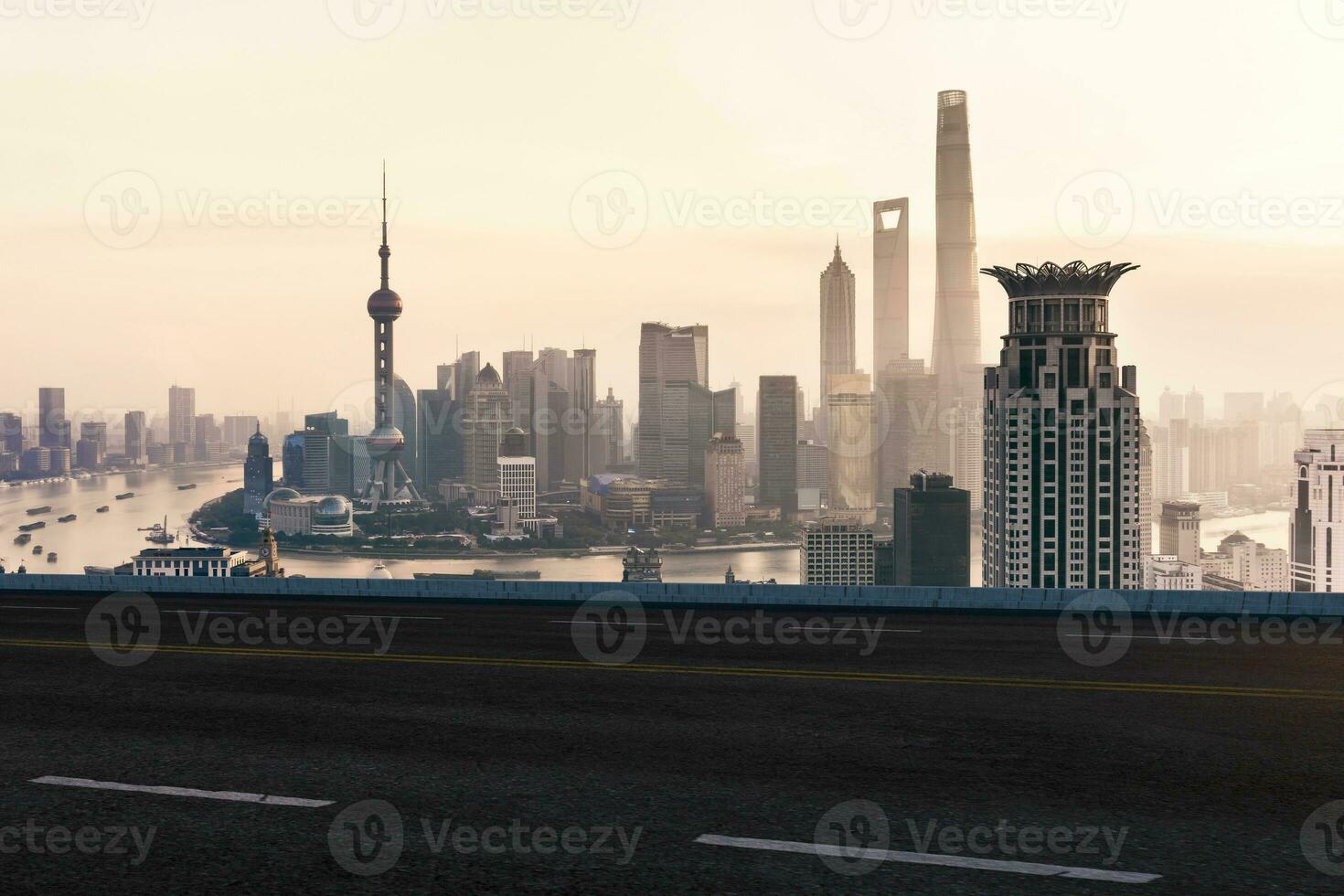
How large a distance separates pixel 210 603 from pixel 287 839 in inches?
575

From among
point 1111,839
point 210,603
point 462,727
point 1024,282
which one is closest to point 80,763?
point 462,727

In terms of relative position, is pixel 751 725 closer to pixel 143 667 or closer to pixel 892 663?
pixel 892 663

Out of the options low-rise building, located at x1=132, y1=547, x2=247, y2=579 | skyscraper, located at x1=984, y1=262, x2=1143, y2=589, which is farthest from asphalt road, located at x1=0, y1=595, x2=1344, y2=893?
skyscraper, located at x1=984, y1=262, x2=1143, y2=589

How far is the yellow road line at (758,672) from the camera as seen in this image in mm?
11688
